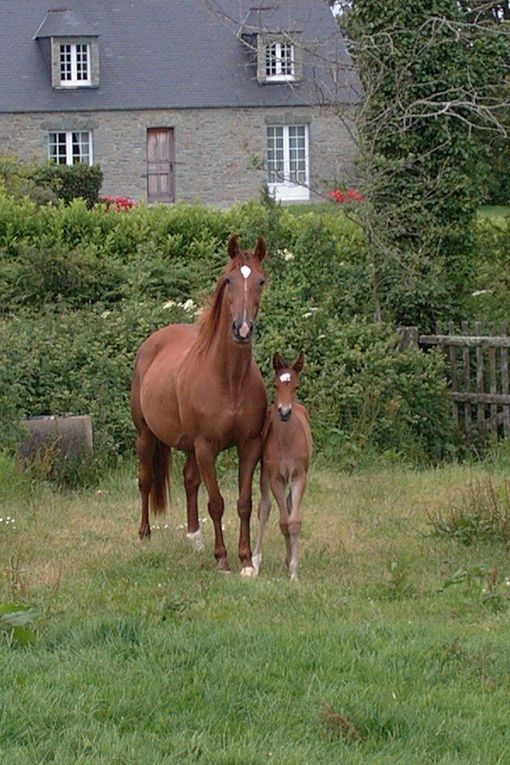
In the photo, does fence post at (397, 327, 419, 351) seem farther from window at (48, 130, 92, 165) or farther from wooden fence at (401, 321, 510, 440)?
window at (48, 130, 92, 165)

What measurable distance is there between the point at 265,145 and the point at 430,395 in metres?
32.8

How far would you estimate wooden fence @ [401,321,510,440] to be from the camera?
654 inches

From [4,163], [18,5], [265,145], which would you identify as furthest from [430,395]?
[18,5]

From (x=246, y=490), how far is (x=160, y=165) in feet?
130

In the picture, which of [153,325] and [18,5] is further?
[18,5]

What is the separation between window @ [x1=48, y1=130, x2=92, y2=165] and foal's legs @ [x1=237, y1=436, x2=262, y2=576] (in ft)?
128

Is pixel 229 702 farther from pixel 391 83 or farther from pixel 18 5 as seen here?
pixel 18 5

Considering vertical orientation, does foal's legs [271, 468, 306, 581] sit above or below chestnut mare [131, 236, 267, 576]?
below

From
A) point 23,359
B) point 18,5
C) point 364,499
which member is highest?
point 18,5

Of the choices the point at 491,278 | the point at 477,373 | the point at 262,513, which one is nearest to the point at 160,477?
the point at 262,513

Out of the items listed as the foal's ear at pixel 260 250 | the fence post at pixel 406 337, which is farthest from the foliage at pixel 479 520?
the fence post at pixel 406 337

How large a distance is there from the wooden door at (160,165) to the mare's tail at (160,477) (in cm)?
3736

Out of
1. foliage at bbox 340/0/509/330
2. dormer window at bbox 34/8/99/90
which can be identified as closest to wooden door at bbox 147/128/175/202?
dormer window at bbox 34/8/99/90

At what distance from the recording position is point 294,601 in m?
8.63
